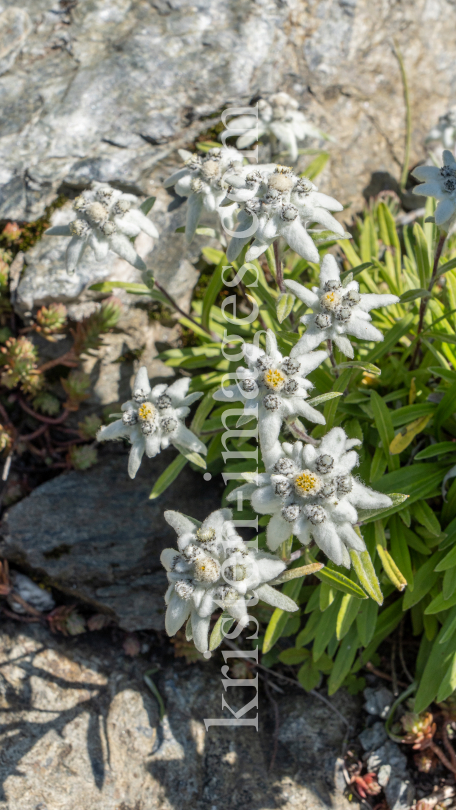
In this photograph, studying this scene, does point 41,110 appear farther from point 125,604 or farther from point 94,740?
point 94,740

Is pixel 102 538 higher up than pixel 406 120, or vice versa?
pixel 406 120

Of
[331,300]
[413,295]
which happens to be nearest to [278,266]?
[331,300]

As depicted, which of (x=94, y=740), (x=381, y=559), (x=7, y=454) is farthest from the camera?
(x=7, y=454)

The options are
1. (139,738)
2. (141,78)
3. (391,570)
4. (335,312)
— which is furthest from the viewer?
(141,78)

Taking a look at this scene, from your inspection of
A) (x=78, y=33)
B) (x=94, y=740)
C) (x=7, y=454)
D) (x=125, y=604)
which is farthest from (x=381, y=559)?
(x=78, y=33)

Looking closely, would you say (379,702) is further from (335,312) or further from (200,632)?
(335,312)

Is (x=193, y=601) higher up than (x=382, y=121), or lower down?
lower down
